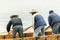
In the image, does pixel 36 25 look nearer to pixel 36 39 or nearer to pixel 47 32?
pixel 36 39

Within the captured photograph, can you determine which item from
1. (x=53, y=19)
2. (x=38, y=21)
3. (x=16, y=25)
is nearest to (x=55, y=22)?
(x=53, y=19)

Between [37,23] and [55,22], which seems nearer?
[55,22]

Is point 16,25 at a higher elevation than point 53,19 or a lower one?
lower

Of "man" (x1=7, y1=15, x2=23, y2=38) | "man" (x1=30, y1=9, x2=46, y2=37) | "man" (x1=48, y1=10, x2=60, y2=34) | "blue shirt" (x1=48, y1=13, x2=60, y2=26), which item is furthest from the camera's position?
"man" (x1=7, y1=15, x2=23, y2=38)

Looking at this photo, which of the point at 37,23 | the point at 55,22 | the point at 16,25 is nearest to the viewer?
the point at 55,22

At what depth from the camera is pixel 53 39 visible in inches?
382

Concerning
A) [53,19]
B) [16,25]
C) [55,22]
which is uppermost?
[53,19]

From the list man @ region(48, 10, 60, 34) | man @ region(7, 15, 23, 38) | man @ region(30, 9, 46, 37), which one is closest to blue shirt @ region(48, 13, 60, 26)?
man @ region(48, 10, 60, 34)

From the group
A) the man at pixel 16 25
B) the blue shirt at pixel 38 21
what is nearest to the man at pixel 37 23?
the blue shirt at pixel 38 21

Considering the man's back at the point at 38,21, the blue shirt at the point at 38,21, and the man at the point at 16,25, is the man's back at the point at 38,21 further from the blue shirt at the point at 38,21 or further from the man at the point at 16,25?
the man at the point at 16,25

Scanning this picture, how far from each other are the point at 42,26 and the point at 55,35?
926mm

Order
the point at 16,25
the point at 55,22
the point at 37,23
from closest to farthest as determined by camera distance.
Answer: the point at 55,22
the point at 37,23
the point at 16,25

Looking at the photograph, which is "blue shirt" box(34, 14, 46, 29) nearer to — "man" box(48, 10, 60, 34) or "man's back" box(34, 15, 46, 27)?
"man's back" box(34, 15, 46, 27)

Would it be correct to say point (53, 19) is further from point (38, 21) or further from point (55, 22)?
point (38, 21)
